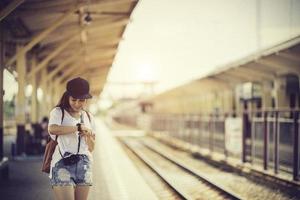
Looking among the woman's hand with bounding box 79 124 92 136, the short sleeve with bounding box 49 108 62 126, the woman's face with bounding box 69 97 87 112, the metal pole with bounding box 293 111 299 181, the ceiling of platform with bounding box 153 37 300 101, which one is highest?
the ceiling of platform with bounding box 153 37 300 101

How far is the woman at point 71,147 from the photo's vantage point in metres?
3.92

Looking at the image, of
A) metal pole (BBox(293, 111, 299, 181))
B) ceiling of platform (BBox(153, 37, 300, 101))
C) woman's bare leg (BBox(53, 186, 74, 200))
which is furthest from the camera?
ceiling of platform (BBox(153, 37, 300, 101))

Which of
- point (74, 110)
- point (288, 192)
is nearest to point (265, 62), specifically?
point (288, 192)

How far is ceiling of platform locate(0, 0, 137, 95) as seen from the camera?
11.3 meters

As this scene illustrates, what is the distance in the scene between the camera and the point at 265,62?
52.1 ft

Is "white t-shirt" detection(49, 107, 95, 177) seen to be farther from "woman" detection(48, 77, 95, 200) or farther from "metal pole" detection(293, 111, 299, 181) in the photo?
"metal pole" detection(293, 111, 299, 181)

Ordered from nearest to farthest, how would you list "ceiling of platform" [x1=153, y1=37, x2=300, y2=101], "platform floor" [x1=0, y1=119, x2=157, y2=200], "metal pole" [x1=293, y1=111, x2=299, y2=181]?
"platform floor" [x1=0, y1=119, x2=157, y2=200] → "metal pole" [x1=293, y1=111, x2=299, y2=181] → "ceiling of platform" [x1=153, y1=37, x2=300, y2=101]

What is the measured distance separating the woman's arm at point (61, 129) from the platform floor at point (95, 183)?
414cm

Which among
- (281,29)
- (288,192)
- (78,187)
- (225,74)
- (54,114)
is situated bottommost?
(288,192)

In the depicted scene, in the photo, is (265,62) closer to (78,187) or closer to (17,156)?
(17,156)

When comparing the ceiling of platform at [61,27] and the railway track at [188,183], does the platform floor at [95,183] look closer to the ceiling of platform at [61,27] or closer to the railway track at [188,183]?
the railway track at [188,183]

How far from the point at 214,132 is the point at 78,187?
42.6 ft

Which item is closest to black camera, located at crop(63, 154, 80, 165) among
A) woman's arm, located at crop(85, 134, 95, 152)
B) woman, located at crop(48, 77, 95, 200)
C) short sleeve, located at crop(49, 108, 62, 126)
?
woman, located at crop(48, 77, 95, 200)

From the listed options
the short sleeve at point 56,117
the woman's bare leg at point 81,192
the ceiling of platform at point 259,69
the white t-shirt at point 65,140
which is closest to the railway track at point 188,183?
the ceiling of platform at point 259,69
